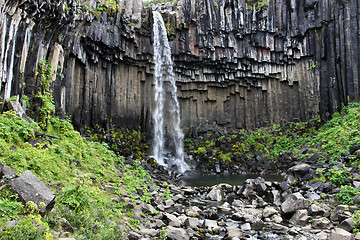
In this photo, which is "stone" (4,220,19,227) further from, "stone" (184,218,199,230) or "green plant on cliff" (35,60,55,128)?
"green plant on cliff" (35,60,55,128)

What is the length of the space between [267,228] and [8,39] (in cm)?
1051

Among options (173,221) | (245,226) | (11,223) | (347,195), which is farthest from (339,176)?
(11,223)

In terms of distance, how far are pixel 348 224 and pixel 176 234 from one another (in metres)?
4.64

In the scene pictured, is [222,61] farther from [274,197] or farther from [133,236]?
[133,236]

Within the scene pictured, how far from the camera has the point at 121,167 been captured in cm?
1330

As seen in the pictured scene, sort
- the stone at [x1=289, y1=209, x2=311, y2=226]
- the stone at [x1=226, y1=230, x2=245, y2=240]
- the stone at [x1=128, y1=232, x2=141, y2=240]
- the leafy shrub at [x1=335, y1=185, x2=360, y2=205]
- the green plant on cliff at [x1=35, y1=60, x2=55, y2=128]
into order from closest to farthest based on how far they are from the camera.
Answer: the stone at [x1=128, y1=232, x2=141, y2=240]
the stone at [x1=226, y1=230, x2=245, y2=240]
the stone at [x1=289, y1=209, x2=311, y2=226]
the leafy shrub at [x1=335, y1=185, x2=360, y2=205]
the green plant on cliff at [x1=35, y1=60, x2=55, y2=128]

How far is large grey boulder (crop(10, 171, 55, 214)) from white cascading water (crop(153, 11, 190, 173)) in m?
18.1

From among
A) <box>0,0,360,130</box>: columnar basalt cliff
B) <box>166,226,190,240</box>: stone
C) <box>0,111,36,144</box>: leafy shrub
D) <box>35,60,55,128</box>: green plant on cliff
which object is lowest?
<box>166,226,190,240</box>: stone

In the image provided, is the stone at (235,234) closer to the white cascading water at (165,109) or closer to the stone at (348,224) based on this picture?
the stone at (348,224)

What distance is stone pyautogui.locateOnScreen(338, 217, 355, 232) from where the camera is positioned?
23.7 ft

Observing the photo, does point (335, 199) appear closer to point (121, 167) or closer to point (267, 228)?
point (267, 228)

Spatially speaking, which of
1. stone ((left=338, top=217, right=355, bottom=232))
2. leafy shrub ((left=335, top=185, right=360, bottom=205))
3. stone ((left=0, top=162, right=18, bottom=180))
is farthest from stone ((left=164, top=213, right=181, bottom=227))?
leafy shrub ((left=335, top=185, right=360, bottom=205))

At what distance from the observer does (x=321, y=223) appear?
797cm

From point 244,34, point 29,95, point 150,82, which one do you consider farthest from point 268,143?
point 29,95
